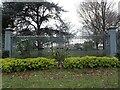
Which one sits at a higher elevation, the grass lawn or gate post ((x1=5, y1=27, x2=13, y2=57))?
gate post ((x1=5, y1=27, x2=13, y2=57))

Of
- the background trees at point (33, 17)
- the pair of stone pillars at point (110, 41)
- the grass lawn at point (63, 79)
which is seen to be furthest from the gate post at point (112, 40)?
the background trees at point (33, 17)

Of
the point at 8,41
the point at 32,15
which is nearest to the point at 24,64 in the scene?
the point at 8,41

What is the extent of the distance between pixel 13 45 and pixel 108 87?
23.1ft

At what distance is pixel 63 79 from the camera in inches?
262

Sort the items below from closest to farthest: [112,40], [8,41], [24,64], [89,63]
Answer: [24,64], [89,63], [112,40], [8,41]

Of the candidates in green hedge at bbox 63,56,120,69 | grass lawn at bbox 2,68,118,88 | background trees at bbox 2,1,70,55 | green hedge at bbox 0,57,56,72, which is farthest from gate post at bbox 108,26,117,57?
background trees at bbox 2,1,70,55

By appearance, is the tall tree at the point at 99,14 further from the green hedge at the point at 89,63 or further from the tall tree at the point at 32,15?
the green hedge at the point at 89,63

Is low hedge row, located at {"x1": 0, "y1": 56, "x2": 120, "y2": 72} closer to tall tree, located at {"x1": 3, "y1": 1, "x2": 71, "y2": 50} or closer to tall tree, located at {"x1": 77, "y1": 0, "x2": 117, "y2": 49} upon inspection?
tall tree, located at {"x1": 3, "y1": 1, "x2": 71, "y2": 50}

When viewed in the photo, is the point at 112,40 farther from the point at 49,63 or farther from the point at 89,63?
the point at 49,63

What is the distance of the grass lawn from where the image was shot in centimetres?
589

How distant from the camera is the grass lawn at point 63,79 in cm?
589

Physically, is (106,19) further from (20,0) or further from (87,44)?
(87,44)

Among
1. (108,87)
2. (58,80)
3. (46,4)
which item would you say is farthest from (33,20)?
(108,87)

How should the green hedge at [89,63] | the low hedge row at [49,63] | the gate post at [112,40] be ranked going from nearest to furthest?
the low hedge row at [49,63] < the green hedge at [89,63] < the gate post at [112,40]
